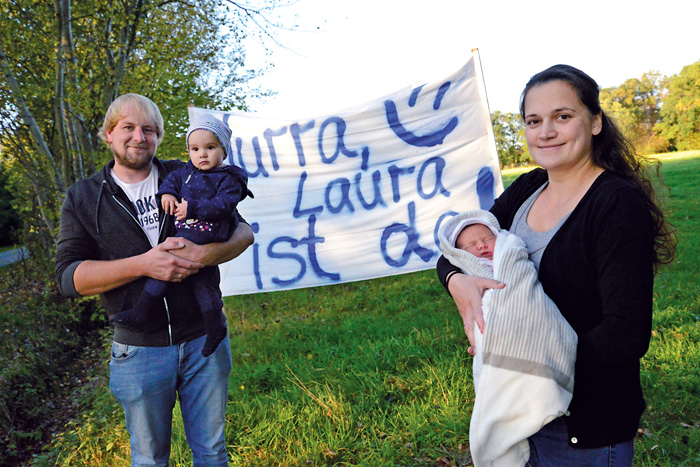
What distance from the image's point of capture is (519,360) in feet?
4.30

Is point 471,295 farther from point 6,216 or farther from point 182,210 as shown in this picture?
point 6,216

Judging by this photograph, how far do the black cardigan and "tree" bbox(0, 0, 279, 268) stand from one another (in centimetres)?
501

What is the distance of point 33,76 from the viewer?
7262 mm

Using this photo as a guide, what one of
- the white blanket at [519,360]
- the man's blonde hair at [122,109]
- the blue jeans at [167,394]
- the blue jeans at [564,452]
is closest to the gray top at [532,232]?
the white blanket at [519,360]

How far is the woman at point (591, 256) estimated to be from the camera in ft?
4.15

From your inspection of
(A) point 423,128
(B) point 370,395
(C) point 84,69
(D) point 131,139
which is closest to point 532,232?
(D) point 131,139

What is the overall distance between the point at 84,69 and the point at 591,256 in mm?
6949

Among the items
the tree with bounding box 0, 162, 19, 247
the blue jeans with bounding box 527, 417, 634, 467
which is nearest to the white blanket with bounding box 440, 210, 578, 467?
the blue jeans with bounding box 527, 417, 634, 467

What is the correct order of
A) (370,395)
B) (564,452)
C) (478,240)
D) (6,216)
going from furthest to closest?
(6,216), (370,395), (478,240), (564,452)

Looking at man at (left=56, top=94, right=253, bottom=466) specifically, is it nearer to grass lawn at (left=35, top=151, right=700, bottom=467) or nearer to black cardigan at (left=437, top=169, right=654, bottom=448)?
grass lawn at (left=35, top=151, right=700, bottom=467)

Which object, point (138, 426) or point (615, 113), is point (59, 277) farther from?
point (615, 113)

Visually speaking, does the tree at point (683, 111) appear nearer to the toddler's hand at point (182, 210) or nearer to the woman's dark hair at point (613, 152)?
the woman's dark hair at point (613, 152)

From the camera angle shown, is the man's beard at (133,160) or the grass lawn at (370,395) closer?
the man's beard at (133,160)

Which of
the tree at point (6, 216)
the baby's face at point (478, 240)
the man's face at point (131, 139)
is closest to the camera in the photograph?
the baby's face at point (478, 240)
